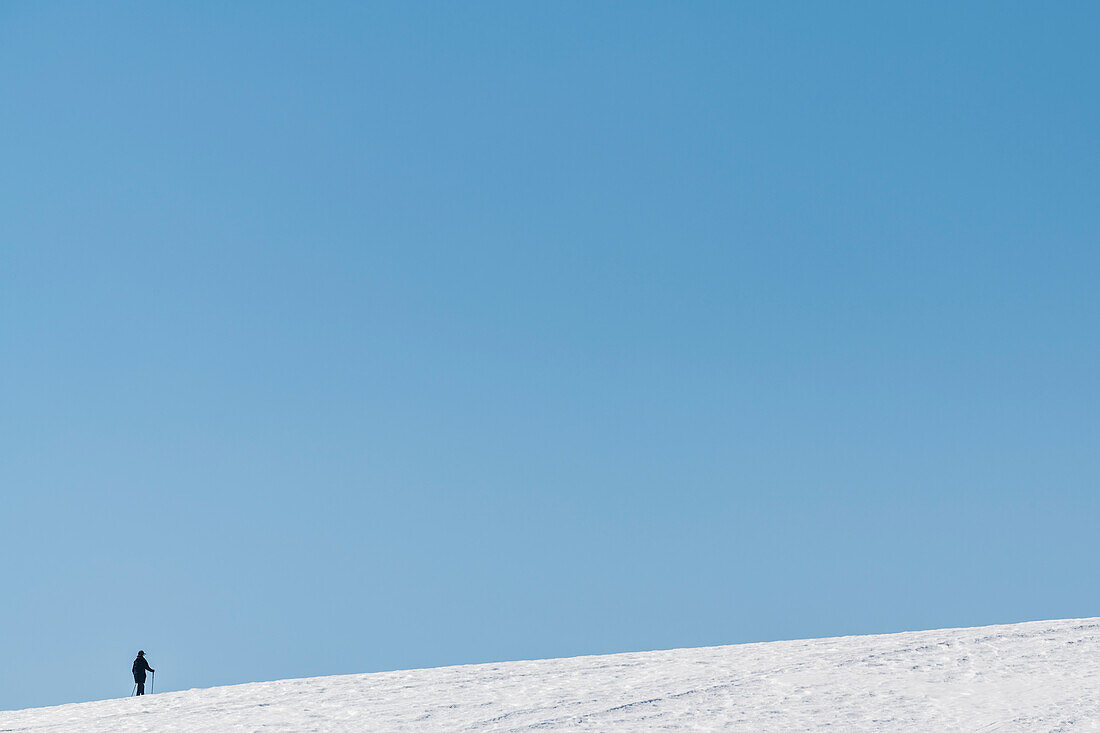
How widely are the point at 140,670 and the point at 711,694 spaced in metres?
13.3

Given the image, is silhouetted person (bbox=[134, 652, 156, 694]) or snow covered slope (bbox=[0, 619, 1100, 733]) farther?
silhouetted person (bbox=[134, 652, 156, 694])

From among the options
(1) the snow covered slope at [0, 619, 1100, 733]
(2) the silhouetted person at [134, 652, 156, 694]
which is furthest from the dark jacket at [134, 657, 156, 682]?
(1) the snow covered slope at [0, 619, 1100, 733]

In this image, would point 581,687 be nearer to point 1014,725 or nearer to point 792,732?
point 792,732

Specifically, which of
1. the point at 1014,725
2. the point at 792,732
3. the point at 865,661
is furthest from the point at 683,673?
the point at 1014,725

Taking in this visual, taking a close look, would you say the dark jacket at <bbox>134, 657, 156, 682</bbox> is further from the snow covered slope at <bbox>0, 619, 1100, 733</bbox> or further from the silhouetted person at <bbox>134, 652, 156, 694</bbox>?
the snow covered slope at <bbox>0, 619, 1100, 733</bbox>

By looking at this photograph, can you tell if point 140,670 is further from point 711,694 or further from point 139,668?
point 711,694

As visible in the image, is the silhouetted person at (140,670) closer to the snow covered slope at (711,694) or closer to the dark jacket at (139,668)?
the dark jacket at (139,668)

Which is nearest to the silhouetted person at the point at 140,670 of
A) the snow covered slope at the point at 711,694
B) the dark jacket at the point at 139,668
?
the dark jacket at the point at 139,668

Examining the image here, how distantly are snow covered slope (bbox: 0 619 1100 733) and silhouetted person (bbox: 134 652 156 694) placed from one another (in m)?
2.88

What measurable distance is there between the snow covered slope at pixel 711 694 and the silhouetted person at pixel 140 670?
2877 millimetres

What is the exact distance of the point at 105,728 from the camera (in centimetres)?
1806

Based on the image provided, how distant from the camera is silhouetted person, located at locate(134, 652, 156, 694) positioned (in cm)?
2388

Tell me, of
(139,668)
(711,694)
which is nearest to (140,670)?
(139,668)

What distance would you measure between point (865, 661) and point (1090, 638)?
4.55 m
